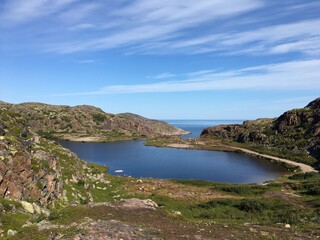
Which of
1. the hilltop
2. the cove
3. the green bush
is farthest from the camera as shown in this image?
the cove

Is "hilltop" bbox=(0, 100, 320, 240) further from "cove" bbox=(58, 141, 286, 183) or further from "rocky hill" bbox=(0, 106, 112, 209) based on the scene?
"cove" bbox=(58, 141, 286, 183)

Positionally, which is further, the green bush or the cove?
the cove

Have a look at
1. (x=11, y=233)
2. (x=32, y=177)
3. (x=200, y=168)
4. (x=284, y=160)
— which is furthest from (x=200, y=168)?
(x=11, y=233)

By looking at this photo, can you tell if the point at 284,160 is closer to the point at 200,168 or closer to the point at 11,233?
the point at 200,168

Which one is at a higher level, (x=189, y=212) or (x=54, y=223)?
(x=54, y=223)

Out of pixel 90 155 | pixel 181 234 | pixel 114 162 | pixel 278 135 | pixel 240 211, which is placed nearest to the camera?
pixel 181 234

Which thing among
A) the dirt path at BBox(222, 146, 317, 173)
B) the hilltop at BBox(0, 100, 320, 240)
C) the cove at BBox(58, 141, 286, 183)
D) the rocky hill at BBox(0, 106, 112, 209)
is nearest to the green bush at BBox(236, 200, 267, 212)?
the hilltop at BBox(0, 100, 320, 240)

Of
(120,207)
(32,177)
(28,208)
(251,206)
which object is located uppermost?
(32,177)

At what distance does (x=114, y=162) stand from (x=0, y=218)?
4686 inches

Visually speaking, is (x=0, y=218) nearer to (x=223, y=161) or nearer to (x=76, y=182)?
(x=76, y=182)

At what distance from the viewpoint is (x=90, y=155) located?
564ft

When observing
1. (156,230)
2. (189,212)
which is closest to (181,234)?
(156,230)

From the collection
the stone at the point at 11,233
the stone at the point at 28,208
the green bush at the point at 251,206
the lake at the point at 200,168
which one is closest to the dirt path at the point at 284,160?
the lake at the point at 200,168

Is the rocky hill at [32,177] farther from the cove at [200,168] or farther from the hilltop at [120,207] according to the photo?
the cove at [200,168]
